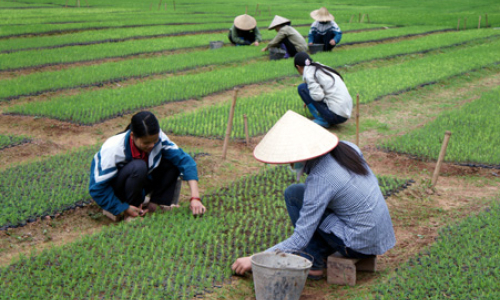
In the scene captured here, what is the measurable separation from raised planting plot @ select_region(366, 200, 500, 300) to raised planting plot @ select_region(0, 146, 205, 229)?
9.13 ft

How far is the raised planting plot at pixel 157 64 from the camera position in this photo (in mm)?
9264

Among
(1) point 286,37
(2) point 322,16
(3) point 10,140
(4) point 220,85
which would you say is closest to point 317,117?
(4) point 220,85

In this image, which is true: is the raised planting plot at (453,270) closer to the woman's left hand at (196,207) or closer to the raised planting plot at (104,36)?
the woman's left hand at (196,207)

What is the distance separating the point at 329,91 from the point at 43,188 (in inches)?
149

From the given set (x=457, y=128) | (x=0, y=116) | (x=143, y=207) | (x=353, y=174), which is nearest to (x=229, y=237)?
(x=143, y=207)

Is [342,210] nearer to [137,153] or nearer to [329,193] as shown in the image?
[329,193]

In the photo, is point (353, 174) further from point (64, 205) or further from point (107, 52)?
point (107, 52)

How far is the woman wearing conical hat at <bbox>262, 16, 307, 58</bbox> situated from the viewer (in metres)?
11.8

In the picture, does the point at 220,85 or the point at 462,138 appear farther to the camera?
the point at 220,85

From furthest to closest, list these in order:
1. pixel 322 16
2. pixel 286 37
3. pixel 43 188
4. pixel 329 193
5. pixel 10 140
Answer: pixel 322 16 < pixel 286 37 < pixel 10 140 < pixel 43 188 < pixel 329 193

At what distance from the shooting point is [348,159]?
10.6 ft

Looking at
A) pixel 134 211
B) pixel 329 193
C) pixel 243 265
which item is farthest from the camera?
pixel 134 211

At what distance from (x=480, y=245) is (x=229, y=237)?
180cm

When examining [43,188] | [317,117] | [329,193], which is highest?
[329,193]
